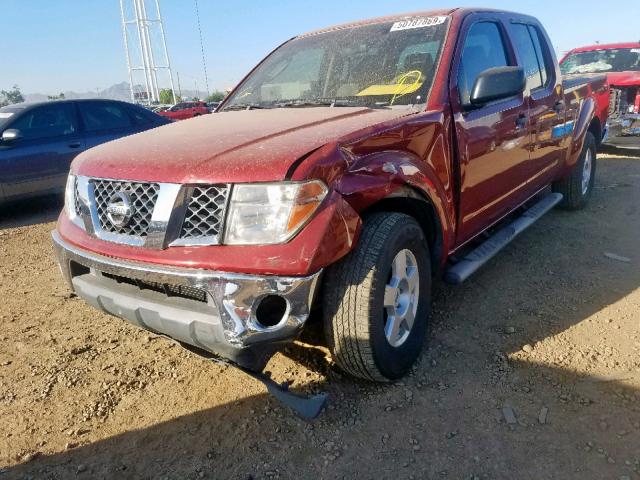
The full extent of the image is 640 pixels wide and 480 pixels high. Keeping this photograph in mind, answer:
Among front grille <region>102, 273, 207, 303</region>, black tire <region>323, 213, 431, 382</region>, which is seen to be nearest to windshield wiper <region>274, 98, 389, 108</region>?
black tire <region>323, 213, 431, 382</region>

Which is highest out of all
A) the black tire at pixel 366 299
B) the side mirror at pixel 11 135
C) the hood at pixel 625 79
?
the side mirror at pixel 11 135

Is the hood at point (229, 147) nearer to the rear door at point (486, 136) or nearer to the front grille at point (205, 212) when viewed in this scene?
the front grille at point (205, 212)

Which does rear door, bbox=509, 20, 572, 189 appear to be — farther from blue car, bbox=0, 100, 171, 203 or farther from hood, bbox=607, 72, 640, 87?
blue car, bbox=0, 100, 171, 203

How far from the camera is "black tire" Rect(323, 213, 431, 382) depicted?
205 centimetres

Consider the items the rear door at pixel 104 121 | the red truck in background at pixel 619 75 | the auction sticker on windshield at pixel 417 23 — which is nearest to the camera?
the auction sticker on windshield at pixel 417 23

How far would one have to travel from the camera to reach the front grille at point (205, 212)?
1877 millimetres

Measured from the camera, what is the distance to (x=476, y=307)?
3.21m

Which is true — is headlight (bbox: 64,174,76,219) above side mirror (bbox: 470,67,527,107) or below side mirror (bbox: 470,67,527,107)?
below

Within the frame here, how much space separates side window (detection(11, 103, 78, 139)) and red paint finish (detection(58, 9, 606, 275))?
4181mm

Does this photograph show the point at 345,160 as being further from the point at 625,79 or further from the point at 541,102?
the point at 625,79

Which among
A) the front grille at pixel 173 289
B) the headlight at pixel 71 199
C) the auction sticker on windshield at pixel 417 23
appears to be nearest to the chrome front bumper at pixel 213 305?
the front grille at pixel 173 289

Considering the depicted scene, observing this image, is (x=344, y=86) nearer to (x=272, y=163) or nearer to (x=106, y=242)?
(x=272, y=163)

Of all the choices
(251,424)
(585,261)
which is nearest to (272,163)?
(251,424)

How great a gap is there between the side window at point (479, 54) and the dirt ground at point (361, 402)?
1402 mm
